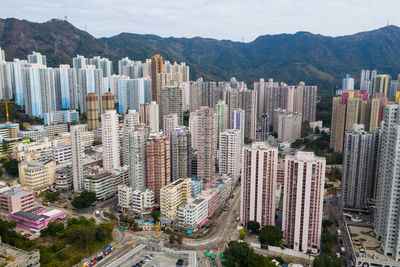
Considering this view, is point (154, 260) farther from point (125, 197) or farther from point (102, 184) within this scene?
point (102, 184)

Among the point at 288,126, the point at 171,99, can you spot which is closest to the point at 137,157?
the point at 171,99

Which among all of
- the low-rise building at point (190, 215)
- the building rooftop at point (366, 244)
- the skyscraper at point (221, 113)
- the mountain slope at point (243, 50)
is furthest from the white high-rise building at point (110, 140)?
the mountain slope at point (243, 50)

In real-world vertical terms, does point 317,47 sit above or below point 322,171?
above

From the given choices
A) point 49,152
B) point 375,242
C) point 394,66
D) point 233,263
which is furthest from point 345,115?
point 394,66

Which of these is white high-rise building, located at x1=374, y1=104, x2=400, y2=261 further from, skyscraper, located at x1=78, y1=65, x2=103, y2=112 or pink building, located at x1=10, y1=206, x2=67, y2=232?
skyscraper, located at x1=78, y1=65, x2=103, y2=112

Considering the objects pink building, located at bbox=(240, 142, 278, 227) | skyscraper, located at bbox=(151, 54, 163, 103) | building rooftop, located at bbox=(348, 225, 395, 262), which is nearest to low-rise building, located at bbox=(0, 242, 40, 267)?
pink building, located at bbox=(240, 142, 278, 227)

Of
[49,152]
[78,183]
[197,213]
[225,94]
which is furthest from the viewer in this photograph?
[225,94]

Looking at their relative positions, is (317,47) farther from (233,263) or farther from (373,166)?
(233,263)
